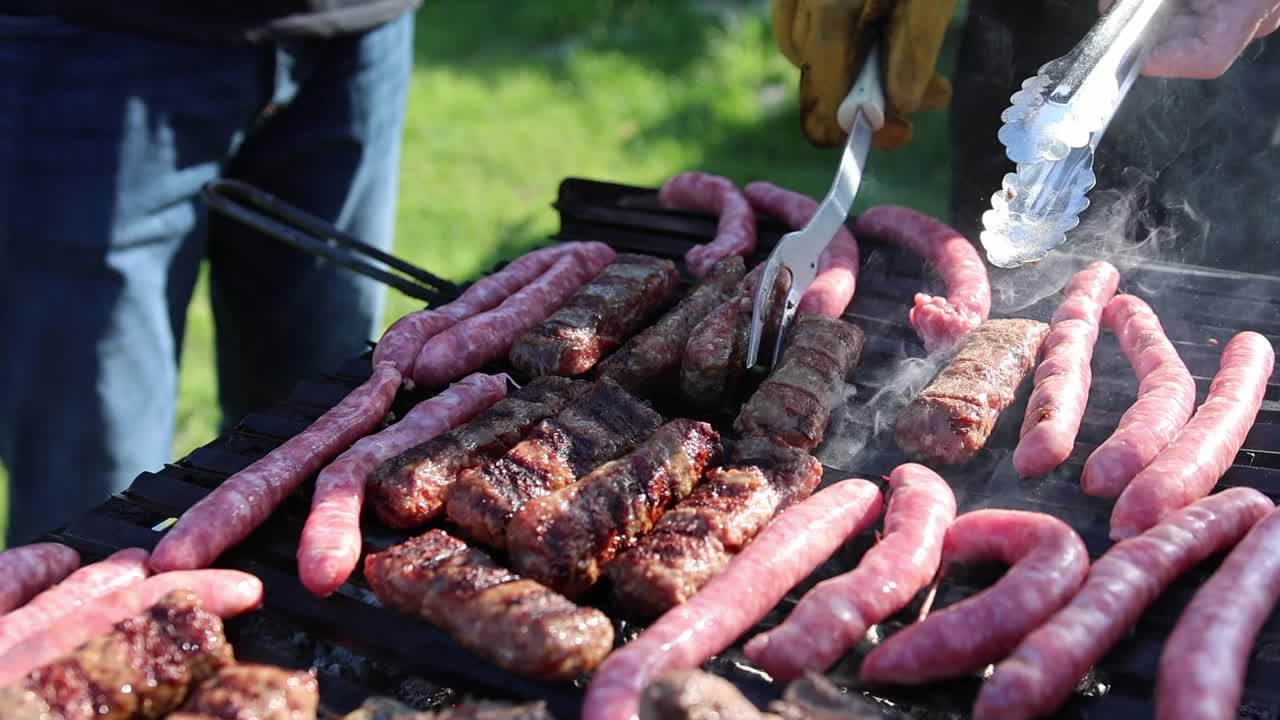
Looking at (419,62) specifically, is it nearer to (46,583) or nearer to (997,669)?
(46,583)

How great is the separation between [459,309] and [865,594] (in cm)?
232

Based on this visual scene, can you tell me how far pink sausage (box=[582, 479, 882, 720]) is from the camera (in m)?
2.85

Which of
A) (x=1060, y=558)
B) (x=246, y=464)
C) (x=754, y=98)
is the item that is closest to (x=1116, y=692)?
(x=1060, y=558)

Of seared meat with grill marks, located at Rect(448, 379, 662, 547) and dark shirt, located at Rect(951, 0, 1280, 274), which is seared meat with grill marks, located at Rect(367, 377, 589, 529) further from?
dark shirt, located at Rect(951, 0, 1280, 274)

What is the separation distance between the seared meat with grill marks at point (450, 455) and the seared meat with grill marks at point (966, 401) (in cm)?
124

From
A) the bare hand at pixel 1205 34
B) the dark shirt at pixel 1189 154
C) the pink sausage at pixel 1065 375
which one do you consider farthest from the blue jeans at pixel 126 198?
the bare hand at pixel 1205 34

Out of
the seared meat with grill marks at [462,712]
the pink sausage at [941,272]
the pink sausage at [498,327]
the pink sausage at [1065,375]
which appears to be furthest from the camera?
the pink sausage at [941,272]

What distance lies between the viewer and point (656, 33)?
44.7 feet

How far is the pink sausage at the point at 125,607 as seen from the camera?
9.79 feet

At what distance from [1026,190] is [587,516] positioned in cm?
220

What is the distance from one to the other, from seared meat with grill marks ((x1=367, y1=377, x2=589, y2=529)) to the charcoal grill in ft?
0.46

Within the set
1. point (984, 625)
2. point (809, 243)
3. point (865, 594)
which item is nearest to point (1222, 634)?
point (984, 625)

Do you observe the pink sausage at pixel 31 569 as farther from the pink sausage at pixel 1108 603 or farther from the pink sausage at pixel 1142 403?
the pink sausage at pixel 1142 403

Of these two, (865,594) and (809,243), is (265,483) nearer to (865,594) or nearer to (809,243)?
(865,594)
